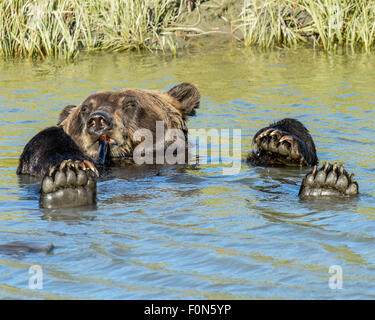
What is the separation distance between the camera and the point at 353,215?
4957mm

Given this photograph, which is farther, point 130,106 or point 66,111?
point 66,111

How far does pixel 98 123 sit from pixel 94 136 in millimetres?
192

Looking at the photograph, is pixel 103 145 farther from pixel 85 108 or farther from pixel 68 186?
pixel 68 186

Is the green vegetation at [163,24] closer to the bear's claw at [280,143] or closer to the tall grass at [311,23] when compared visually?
the tall grass at [311,23]

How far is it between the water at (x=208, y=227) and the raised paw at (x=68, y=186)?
67mm

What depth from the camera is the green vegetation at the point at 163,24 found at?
40.9 ft

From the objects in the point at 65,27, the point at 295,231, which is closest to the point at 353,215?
the point at 295,231

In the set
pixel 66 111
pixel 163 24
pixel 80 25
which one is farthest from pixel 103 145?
pixel 163 24

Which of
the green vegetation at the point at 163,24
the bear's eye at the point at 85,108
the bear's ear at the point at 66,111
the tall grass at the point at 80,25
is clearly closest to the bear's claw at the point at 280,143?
the bear's eye at the point at 85,108

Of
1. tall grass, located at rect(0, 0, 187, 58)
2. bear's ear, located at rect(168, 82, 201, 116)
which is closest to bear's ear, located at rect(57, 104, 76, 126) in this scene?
bear's ear, located at rect(168, 82, 201, 116)

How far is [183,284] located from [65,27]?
30.5 feet

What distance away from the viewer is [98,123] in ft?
21.5
